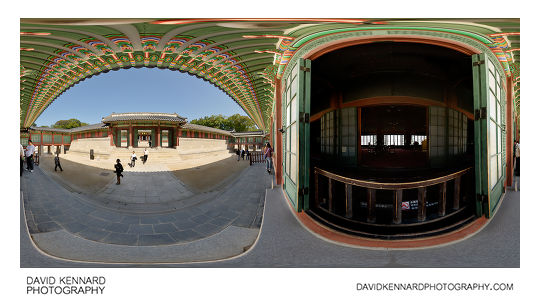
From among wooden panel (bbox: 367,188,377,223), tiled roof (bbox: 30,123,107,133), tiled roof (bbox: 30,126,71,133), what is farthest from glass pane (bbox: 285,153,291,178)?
tiled roof (bbox: 30,126,71,133)

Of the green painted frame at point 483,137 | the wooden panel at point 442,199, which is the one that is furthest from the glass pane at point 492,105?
Answer: the wooden panel at point 442,199

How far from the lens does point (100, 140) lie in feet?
6.62

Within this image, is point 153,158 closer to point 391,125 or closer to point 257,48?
point 257,48

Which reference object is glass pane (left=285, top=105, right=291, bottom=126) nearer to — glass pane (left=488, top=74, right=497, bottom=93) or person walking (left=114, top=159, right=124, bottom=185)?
person walking (left=114, top=159, right=124, bottom=185)

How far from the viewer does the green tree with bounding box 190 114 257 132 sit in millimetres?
2078

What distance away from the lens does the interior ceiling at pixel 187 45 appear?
5.36ft

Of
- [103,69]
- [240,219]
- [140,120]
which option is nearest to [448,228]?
[240,219]

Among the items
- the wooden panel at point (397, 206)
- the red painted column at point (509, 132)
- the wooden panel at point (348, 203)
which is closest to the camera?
the wooden panel at point (397, 206)

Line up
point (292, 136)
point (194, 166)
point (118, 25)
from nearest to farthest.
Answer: point (118, 25)
point (292, 136)
point (194, 166)

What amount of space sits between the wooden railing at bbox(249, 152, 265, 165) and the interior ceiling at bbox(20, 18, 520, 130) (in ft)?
2.41

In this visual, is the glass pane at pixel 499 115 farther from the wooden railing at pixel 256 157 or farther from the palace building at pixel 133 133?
the palace building at pixel 133 133

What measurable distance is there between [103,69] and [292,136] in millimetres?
2188

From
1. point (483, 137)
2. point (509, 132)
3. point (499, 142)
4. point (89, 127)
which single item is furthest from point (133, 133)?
point (509, 132)

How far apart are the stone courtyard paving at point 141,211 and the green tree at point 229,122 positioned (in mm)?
710
